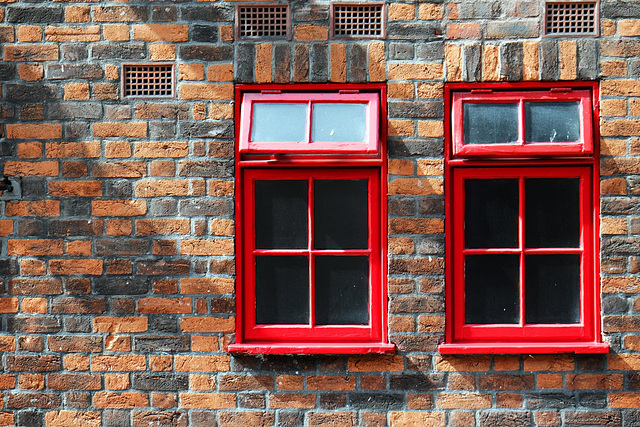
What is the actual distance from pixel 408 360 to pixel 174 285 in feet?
4.71

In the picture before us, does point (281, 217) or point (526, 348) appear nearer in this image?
point (526, 348)

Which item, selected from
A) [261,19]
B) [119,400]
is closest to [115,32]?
[261,19]

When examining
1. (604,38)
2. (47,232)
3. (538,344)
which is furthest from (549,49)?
(47,232)

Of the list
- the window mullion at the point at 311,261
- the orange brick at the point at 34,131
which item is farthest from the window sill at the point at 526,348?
the orange brick at the point at 34,131

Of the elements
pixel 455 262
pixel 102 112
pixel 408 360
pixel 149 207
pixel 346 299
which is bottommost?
pixel 408 360

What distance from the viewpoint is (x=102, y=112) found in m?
3.24

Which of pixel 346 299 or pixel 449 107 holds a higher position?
pixel 449 107

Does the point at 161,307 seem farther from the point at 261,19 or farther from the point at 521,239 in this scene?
the point at 521,239

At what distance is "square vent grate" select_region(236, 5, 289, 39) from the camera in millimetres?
3240

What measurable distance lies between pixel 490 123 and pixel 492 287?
0.96 metres

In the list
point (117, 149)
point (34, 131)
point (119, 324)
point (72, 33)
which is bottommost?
point (119, 324)

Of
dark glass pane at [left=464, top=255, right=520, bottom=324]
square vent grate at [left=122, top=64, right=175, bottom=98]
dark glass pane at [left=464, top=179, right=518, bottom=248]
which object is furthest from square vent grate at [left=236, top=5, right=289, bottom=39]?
dark glass pane at [left=464, top=255, right=520, bottom=324]

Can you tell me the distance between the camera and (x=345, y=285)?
3.29m

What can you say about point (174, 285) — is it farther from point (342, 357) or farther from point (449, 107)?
point (449, 107)
